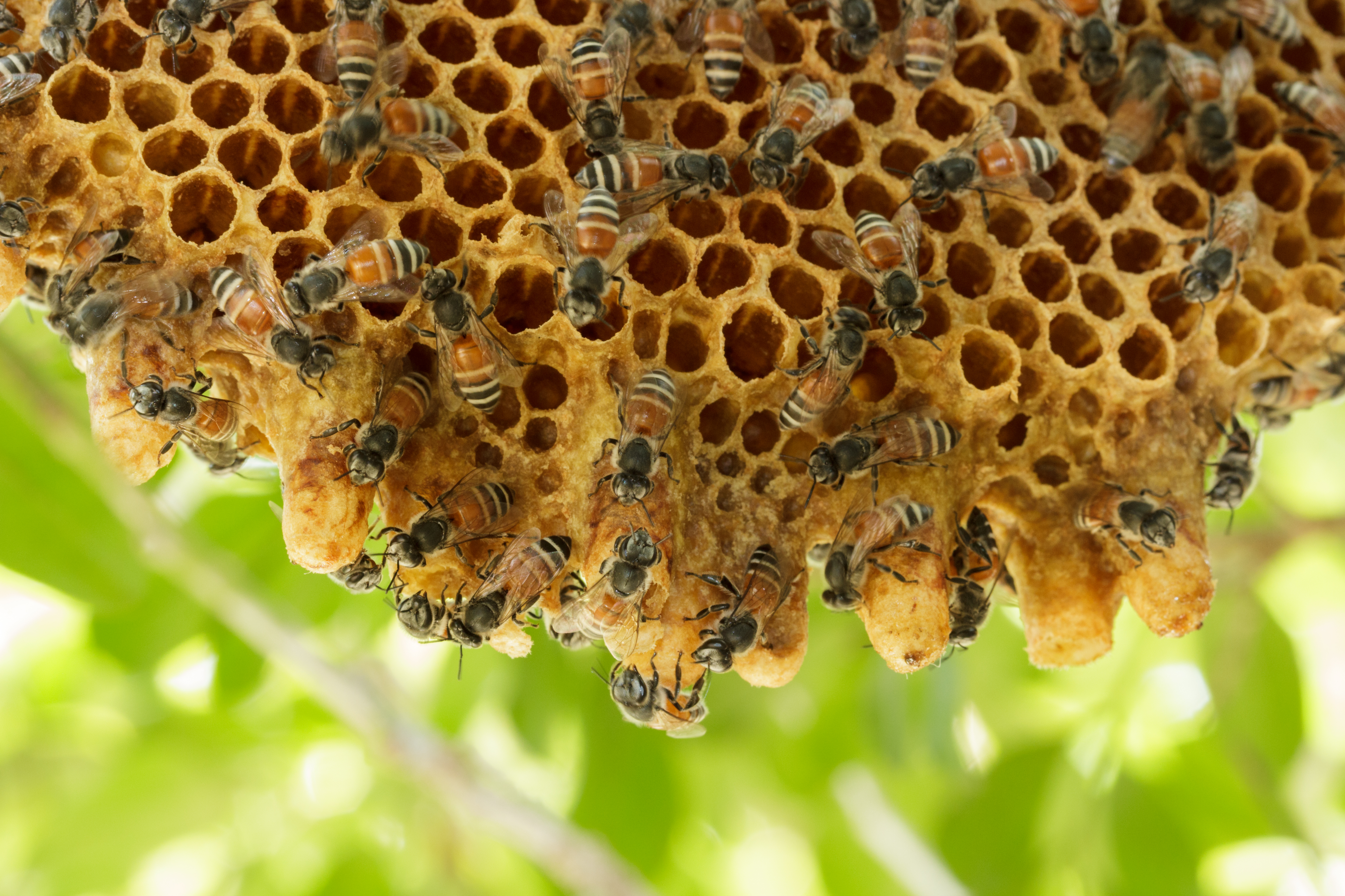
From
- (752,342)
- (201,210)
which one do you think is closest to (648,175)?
(752,342)

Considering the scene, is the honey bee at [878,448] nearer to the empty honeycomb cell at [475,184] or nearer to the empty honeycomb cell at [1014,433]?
the empty honeycomb cell at [1014,433]

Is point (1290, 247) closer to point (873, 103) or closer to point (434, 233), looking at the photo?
point (873, 103)

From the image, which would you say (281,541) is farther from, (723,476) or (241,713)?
(723,476)

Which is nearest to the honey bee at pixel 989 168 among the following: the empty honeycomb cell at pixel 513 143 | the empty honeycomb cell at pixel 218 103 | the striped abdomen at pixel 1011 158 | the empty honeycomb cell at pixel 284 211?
the striped abdomen at pixel 1011 158

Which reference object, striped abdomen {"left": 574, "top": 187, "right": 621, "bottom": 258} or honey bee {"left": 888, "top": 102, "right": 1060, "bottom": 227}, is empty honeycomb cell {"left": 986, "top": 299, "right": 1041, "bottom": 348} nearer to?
honey bee {"left": 888, "top": 102, "right": 1060, "bottom": 227}

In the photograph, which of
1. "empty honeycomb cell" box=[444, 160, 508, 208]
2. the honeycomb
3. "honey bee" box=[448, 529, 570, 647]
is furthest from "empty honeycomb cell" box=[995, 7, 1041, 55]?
"honey bee" box=[448, 529, 570, 647]

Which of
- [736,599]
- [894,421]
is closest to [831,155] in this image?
[894,421]
